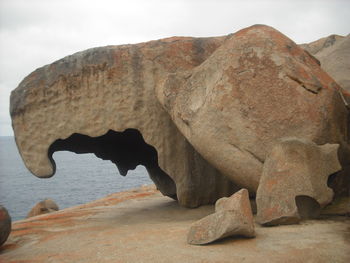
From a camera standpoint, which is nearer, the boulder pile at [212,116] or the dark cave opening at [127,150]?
the boulder pile at [212,116]

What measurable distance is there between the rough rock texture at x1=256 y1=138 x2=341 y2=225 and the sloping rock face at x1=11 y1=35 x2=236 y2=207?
271 cm

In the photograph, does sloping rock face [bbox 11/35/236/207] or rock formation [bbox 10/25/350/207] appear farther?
sloping rock face [bbox 11/35/236/207]

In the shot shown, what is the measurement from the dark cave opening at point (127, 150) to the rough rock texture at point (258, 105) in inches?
137

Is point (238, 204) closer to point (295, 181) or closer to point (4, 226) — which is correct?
point (295, 181)

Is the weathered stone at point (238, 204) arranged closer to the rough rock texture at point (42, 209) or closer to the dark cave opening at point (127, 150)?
the dark cave opening at point (127, 150)

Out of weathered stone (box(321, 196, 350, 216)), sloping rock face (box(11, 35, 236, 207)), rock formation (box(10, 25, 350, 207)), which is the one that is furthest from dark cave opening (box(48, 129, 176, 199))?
weathered stone (box(321, 196, 350, 216))

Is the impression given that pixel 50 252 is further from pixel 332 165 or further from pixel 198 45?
pixel 198 45

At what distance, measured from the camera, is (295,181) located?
532 centimetres

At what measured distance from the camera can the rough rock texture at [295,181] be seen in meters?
5.24

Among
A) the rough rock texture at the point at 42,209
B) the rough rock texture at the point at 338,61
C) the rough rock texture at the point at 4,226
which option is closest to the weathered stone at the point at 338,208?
the rough rock texture at the point at 338,61

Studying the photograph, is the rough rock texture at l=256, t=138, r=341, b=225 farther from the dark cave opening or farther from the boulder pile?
the dark cave opening

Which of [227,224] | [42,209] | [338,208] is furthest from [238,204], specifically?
[42,209]

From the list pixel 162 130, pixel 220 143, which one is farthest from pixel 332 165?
pixel 162 130

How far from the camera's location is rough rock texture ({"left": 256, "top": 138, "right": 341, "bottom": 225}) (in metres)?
5.24
